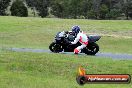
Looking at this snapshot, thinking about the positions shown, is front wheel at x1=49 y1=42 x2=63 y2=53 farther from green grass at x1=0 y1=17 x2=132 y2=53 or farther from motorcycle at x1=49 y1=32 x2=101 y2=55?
green grass at x1=0 y1=17 x2=132 y2=53

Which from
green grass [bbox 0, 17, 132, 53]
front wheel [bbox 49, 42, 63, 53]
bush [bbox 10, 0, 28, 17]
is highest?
front wheel [bbox 49, 42, 63, 53]

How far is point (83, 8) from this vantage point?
97.1 meters

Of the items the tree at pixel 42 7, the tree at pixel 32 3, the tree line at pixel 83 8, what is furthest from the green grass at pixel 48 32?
the tree at pixel 32 3

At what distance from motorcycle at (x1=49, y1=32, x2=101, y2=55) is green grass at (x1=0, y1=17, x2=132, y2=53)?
6719 mm

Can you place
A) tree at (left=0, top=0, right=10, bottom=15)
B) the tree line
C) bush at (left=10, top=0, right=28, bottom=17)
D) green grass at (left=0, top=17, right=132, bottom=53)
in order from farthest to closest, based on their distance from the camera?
tree at (left=0, top=0, right=10, bottom=15) < the tree line < bush at (left=10, top=0, right=28, bottom=17) < green grass at (left=0, top=17, right=132, bottom=53)

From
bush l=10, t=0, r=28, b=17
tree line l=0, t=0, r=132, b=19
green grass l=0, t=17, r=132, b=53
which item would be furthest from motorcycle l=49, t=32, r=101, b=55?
tree line l=0, t=0, r=132, b=19

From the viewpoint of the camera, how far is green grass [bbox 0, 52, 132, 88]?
13913mm

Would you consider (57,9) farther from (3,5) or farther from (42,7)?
(3,5)

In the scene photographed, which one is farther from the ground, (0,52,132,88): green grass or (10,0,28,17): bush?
(0,52,132,88): green grass

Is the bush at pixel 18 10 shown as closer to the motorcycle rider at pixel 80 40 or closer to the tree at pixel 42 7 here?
the tree at pixel 42 7

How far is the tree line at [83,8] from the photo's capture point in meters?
93.3

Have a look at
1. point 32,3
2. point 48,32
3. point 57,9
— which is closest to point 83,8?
point 57,9

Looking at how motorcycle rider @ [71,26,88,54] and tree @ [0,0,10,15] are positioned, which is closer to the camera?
motorcycle rider @ [71,26,88,54]

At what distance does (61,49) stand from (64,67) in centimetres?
713
